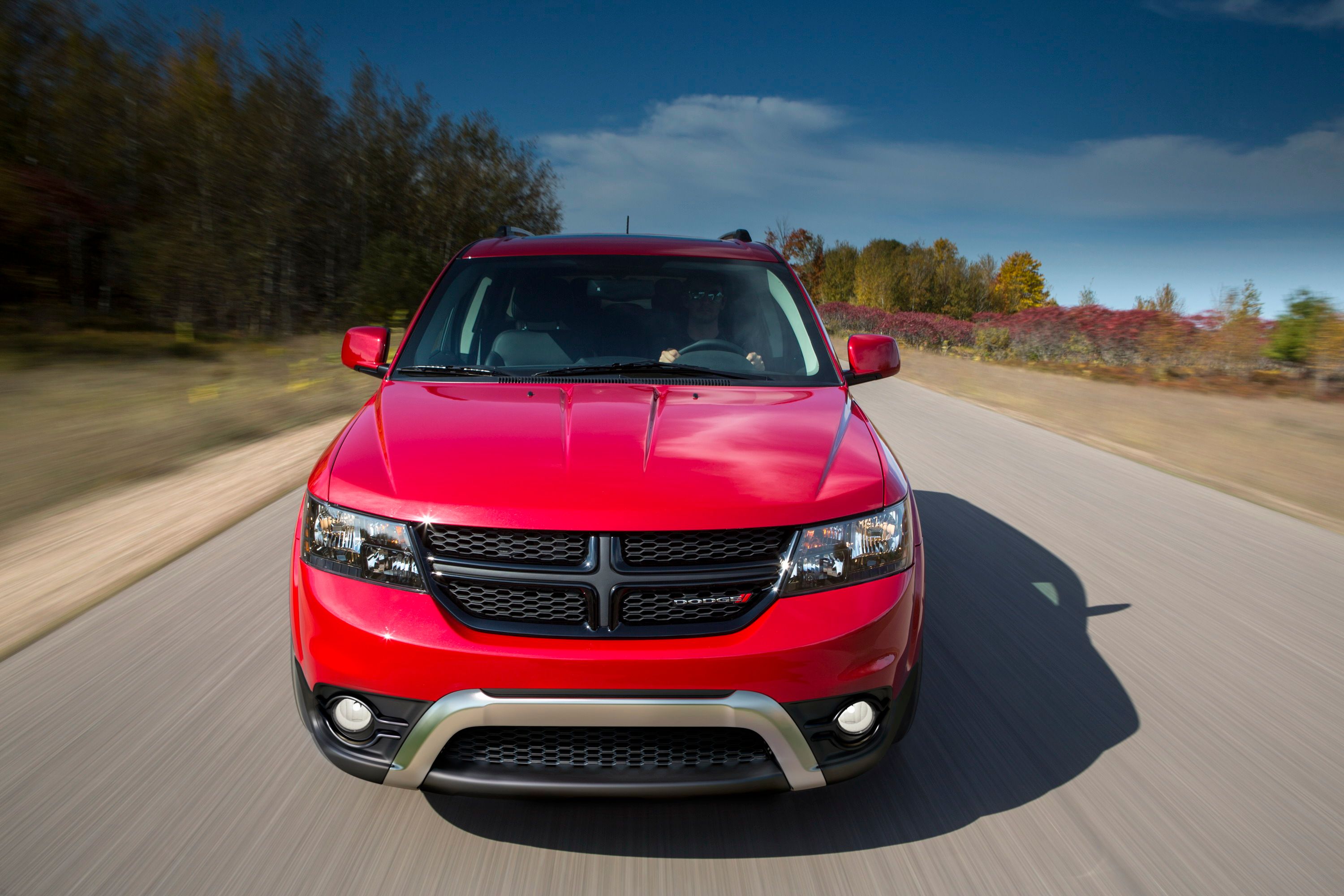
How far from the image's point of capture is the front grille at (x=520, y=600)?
7.09ft

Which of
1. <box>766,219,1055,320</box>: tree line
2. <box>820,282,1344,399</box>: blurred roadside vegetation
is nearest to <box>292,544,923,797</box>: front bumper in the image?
<box>820,282,1344,399</box>: blurred roadside vegetation

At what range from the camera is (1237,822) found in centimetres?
243

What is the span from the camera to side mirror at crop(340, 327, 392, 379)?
3.71 meters

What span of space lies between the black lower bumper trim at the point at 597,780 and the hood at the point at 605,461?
0.59 m

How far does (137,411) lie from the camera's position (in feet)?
35.2

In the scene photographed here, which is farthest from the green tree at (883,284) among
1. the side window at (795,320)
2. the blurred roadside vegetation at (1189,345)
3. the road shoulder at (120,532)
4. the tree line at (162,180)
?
the side window at (795,320)

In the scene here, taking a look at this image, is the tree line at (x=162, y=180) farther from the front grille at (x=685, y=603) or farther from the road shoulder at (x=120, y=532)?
the front grille at (x=685, y=603)

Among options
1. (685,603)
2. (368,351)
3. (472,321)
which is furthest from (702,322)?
(685,603)

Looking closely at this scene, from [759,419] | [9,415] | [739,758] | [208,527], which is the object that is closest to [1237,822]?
[739,758]

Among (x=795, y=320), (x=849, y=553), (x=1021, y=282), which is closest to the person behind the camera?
(x=849, y=553)

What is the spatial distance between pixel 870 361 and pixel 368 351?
214 cm

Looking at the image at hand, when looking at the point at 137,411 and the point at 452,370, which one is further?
the point at 137,411

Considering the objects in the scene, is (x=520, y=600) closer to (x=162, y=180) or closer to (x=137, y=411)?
(x=137, y=411)

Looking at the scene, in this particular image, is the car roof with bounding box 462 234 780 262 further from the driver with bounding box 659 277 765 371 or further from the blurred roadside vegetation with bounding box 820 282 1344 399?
the blurred roadside vegetation with bounding box 820 282 1344 399
